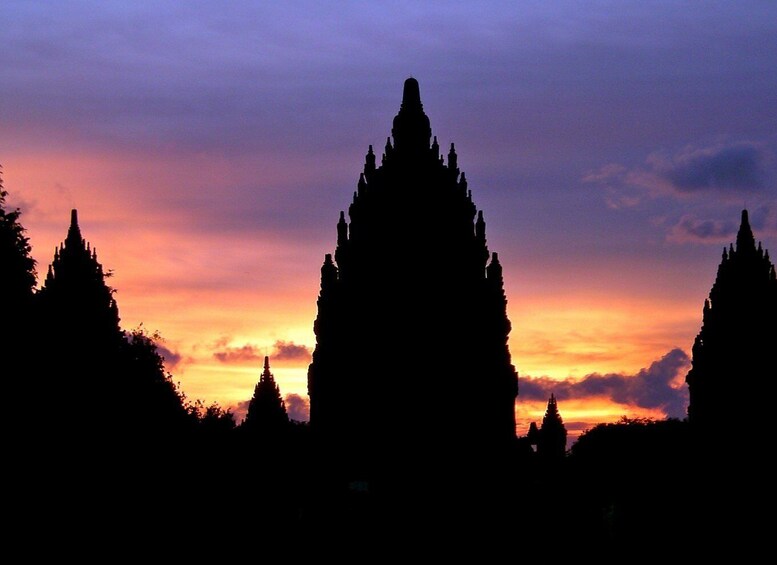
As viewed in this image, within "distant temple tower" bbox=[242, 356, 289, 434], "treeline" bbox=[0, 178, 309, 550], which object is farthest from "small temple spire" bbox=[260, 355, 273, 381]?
"treeline" bbox=[0, 178, 309, 550]

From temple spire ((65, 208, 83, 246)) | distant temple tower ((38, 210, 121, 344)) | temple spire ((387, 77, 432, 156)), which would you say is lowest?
distant temple tower ((38, 210, 121, 344))

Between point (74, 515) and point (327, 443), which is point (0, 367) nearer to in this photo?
point (74, 515)

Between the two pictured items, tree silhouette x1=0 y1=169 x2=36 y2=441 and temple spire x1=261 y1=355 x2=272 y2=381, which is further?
temple spire x1=261 y1=355 x2=272 y2=381

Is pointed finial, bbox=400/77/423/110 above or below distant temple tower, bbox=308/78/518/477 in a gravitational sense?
above

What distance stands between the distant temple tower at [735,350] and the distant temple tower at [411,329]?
1763 centimetres

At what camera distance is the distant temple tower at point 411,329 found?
87.8 metres

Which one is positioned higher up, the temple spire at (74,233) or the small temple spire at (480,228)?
the small temple spire at (480,228)

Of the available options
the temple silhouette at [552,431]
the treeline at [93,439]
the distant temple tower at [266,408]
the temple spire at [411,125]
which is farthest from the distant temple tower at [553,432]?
the treeline at [93,439]

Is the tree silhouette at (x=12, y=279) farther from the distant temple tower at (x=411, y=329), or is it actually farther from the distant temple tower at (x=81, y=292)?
the distant temple tower at (x=411, y=329)

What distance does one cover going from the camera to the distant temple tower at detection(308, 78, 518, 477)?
87812 mm

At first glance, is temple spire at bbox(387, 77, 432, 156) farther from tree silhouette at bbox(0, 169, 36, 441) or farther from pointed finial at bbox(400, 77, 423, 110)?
tree silhouette at bbox(0, 169, 36, 441)

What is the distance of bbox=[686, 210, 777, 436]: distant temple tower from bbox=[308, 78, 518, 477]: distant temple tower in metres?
17.6

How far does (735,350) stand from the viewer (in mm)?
100938

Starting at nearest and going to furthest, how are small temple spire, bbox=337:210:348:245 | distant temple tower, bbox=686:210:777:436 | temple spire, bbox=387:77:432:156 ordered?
1. small temple spire, bbox=337:210:348:245
2. distant temple tower, bbox=686:210:777:436
3. temple spire, bbox=387:77:432:156
